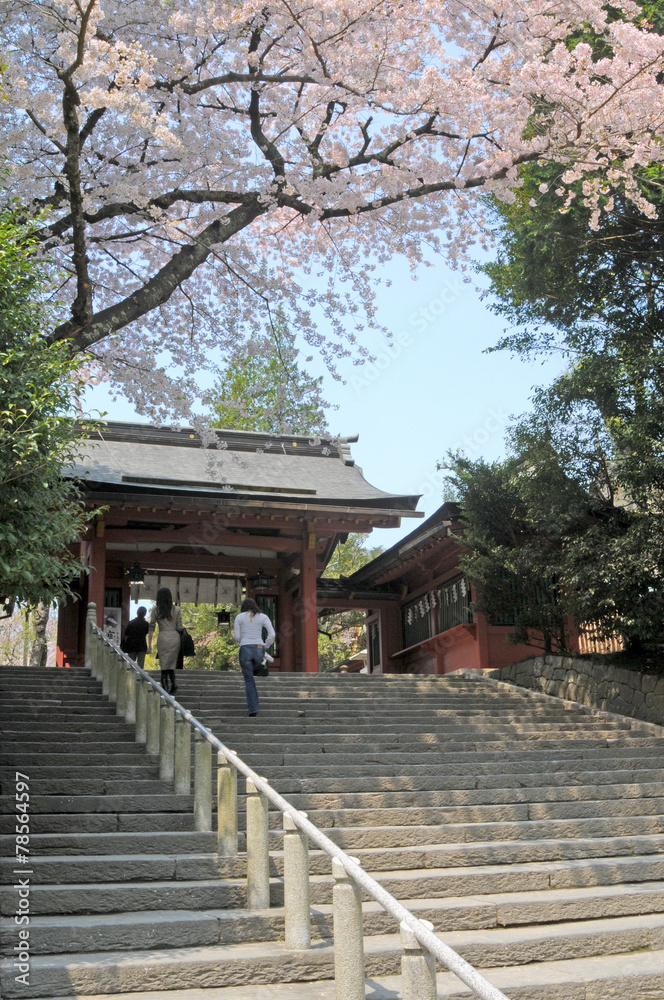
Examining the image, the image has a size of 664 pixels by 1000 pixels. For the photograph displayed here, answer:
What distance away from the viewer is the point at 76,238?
314 inches

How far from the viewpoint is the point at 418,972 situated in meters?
3.48

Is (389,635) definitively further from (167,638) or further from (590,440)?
(167,638)

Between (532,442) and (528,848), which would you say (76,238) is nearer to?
(528,848)

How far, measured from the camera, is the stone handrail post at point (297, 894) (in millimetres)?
4727

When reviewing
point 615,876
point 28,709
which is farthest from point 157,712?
point 615,876

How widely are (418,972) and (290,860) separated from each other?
143 cm

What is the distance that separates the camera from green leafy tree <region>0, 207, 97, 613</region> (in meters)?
5.68

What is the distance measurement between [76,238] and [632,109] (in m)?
6.34

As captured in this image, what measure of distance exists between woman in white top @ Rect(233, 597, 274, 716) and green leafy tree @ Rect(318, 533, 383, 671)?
668 inches

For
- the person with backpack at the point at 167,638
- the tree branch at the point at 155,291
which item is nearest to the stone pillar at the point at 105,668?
the person with backpack at the point at 167,638

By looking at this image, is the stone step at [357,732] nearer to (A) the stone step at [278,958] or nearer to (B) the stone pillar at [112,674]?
(B) the stone pillar at [112,674]

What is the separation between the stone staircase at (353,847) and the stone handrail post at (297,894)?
0.13 meters

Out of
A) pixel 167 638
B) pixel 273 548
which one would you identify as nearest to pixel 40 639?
pixel 273 548

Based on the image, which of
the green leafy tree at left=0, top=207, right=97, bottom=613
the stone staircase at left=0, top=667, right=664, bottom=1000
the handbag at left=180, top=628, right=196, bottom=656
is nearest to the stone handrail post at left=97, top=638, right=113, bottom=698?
the stone staircase at left=0, top=667, right=664, bottom=1000
